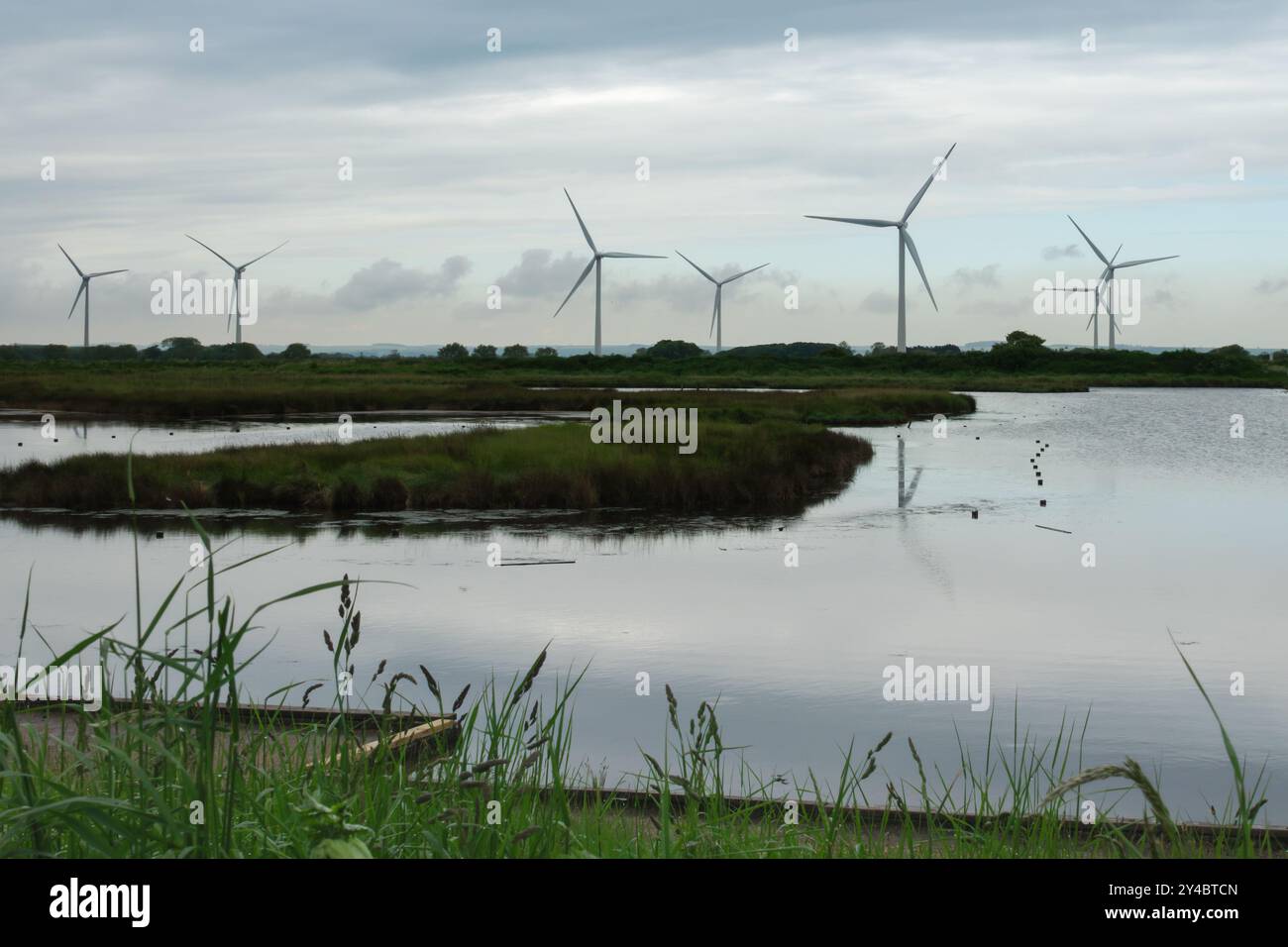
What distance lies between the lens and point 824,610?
19422 mm

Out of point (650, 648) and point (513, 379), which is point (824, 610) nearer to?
point (650, 648)

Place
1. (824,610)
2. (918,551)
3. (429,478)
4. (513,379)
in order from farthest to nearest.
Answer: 1. (513,379)
2. (429,478)
3. (918,551)
4. (824,610)

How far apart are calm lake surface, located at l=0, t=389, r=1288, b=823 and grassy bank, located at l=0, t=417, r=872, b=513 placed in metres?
1.86

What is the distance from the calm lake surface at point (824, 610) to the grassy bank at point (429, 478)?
186cm

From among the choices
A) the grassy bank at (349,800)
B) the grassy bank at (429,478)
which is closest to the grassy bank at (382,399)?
the grassy bank at (429,478)

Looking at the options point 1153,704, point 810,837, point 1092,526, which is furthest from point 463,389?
point 810,837

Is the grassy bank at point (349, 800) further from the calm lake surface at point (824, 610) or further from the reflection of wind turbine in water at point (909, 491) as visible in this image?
the reflection of wind turbine in water at point (909, 491)

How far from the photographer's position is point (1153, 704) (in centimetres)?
1402

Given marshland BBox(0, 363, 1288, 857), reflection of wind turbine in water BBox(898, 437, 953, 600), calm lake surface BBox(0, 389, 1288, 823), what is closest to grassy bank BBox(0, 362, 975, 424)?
marshland BBox(0, 363, 1288, 857)

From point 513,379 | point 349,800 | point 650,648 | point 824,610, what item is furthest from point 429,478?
point 513,379

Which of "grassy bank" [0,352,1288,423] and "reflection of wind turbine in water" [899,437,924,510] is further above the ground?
"grassy bank" [0,352,1288,423]

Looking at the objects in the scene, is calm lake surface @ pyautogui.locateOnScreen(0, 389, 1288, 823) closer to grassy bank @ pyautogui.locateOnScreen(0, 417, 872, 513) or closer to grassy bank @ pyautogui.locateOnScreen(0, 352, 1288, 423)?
grassy bank @ pyautogui.locateOnScreen(0, 417, 872, 513)

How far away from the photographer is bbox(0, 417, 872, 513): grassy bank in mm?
30562

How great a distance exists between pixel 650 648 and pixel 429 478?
16.2 meters
